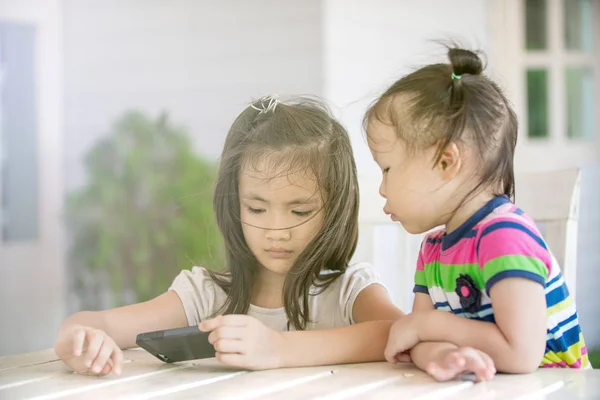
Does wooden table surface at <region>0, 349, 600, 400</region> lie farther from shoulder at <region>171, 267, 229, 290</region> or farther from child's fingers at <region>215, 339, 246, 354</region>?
shoulder at <region>171, 267, 229, 290</region>

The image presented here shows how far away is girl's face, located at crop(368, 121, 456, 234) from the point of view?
2.78 feet

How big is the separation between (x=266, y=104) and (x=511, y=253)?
0.43m

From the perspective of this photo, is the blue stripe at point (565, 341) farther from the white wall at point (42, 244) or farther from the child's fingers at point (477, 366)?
the white wall at point (42, 244)

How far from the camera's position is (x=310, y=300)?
107 cm

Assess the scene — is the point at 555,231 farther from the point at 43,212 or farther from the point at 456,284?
the point at 43,212

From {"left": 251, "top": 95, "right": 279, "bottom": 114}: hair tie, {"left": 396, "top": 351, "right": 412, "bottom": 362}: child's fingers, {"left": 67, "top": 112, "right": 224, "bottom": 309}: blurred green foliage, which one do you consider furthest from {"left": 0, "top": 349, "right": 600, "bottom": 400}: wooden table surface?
{"left": 67, "top": 112, "right": 224, "bottom": 309}: blurred green foliage

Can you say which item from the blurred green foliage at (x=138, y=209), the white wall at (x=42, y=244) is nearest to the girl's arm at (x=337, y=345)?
the blurred green foliage at (x=138, y=209)

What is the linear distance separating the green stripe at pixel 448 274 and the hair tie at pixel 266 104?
0.31m

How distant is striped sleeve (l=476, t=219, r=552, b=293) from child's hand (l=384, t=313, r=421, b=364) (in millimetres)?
97

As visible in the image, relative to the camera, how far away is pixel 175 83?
317 centimetres

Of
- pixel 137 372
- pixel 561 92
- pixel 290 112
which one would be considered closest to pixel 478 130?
pixel 290 112

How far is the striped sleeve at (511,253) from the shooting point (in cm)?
76

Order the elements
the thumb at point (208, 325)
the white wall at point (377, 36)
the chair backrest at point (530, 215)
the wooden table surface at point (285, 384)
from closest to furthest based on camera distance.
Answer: the wooden table surface at point (285, 384)
the thumb at point (208, 325)
the chair backrest at point (530, 215)
the white wall at point (377, 36)

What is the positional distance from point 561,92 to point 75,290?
2145 millimetres
